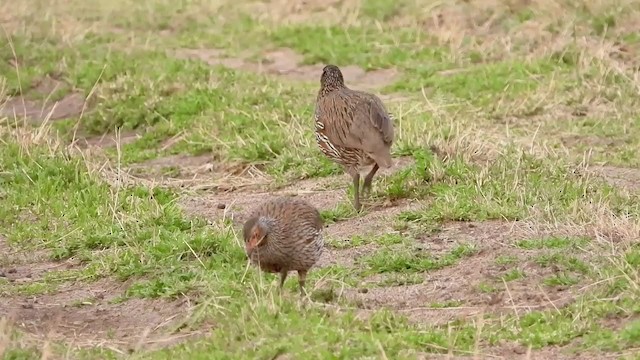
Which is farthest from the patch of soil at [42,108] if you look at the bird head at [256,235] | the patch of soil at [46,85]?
the bird head at [256,235]

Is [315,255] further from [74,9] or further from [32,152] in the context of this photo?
[74,9]

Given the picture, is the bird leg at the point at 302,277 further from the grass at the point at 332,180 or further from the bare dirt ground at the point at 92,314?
the bare dirt ground at the point at 92,314

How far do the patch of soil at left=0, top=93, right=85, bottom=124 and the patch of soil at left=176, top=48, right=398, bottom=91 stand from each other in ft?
6.03

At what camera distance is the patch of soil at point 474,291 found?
6.68m

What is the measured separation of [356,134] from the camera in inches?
351

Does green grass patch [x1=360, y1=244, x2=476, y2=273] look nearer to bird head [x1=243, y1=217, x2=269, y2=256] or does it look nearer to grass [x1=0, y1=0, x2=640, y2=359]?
grass [x1=0, y1=0, x2=640, y2=359]

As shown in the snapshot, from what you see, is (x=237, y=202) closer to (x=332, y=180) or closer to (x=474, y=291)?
(x=332, y=180)

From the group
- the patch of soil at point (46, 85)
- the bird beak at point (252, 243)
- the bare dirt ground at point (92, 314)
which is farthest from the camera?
the patch of soil at point (46, 85)

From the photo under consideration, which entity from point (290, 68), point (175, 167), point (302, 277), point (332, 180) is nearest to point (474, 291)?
point (302, 277)

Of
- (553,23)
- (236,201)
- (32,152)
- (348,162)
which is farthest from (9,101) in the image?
(553,23)

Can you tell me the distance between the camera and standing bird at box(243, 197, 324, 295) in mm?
6891

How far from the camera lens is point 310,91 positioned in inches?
498

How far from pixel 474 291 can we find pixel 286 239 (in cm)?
106

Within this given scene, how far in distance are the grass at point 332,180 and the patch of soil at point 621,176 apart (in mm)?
152
